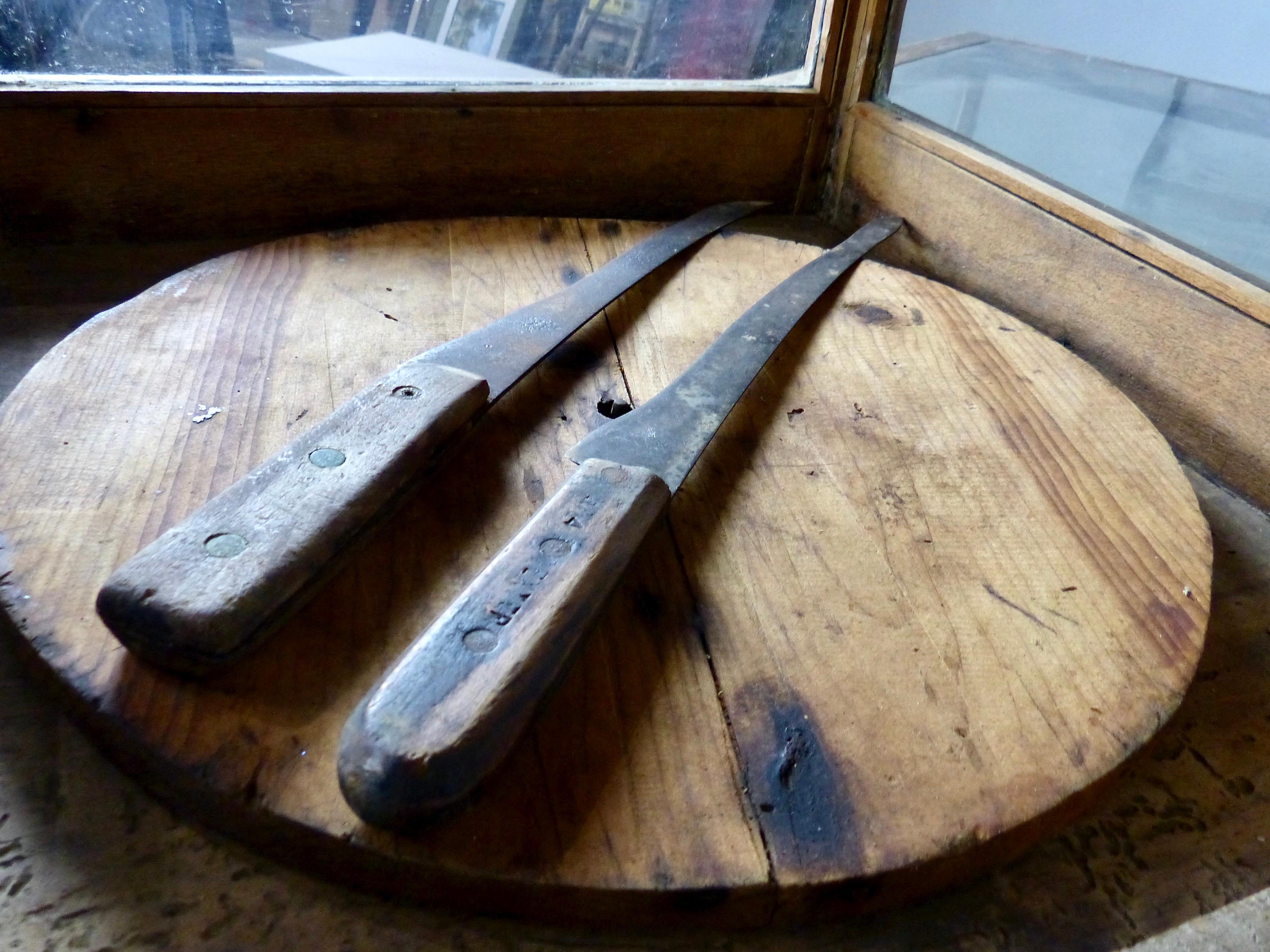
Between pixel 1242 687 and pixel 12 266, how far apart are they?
113 centimetres

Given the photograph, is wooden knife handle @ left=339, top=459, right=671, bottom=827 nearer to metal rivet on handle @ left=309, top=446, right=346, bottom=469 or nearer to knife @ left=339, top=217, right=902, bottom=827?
knife @ left=339, top=217, right=902, bottom=827

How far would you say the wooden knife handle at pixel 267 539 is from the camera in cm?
43

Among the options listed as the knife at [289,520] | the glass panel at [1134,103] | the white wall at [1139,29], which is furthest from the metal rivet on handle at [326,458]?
the white wall at [1139,29]

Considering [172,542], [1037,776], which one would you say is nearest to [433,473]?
[172,542]

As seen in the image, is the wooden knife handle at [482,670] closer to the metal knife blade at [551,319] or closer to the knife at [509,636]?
the knife at [509,636]

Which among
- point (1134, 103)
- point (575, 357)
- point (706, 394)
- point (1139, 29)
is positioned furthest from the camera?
point (1139, 29)

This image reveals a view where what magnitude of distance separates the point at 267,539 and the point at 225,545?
0.07 feet

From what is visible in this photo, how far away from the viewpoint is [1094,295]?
0.88 m

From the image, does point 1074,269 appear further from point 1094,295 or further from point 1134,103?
point 1134,103

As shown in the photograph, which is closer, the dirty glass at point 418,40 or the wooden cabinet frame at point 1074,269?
the wooden cabinet frame at point 1074,269

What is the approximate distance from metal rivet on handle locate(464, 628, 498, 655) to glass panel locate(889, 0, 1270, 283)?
79cm

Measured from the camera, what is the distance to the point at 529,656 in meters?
0.41

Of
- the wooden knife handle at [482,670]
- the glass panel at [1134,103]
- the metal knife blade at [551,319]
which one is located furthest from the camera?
the glass panel at [1134,103]

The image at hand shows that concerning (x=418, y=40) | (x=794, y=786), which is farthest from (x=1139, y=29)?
(x=794, y=786)
